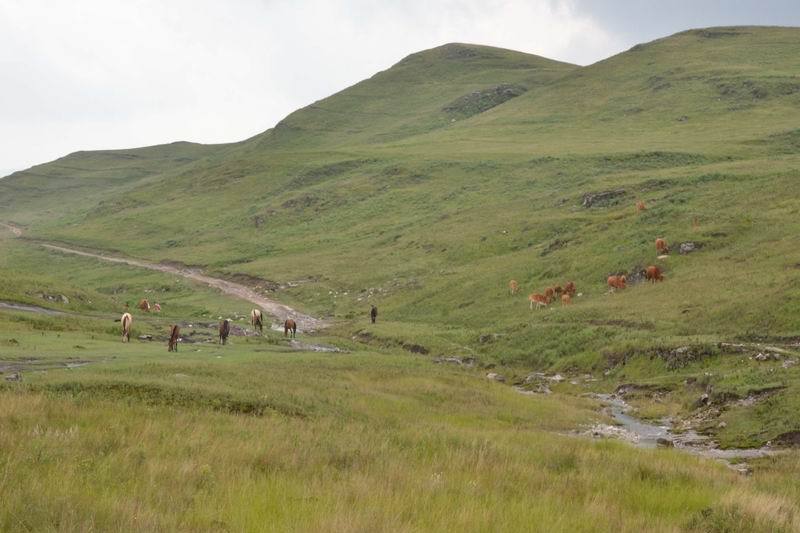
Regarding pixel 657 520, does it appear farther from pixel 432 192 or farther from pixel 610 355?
pixel 432 192

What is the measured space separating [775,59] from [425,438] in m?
171

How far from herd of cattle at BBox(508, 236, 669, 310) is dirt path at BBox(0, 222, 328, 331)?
1706 cm

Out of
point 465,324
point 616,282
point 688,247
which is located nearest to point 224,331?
point 465,324

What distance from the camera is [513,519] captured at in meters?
8.21

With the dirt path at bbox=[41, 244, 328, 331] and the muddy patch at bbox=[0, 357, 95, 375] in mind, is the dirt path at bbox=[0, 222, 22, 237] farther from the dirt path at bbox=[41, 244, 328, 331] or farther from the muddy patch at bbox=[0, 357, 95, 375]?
the muddy patch at bbox=[0, 357, 95, 375]

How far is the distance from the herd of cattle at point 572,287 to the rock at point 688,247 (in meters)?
1.06

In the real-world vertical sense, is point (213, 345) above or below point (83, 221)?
below

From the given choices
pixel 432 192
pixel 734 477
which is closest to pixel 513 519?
pixel 734 477

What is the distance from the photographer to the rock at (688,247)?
167 feet

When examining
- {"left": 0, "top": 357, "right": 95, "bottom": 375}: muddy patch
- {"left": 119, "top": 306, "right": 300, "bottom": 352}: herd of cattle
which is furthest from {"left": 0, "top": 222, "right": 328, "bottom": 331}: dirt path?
{"left": 0, "top": 357, "right": 95, "bottom": 375}: muddy patch

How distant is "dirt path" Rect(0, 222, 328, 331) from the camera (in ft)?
199

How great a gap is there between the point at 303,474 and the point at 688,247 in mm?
46658

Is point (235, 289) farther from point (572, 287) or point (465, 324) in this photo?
point (572, 287)

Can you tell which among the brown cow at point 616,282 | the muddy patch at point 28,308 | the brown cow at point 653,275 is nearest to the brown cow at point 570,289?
the brown cow at point 616,282
